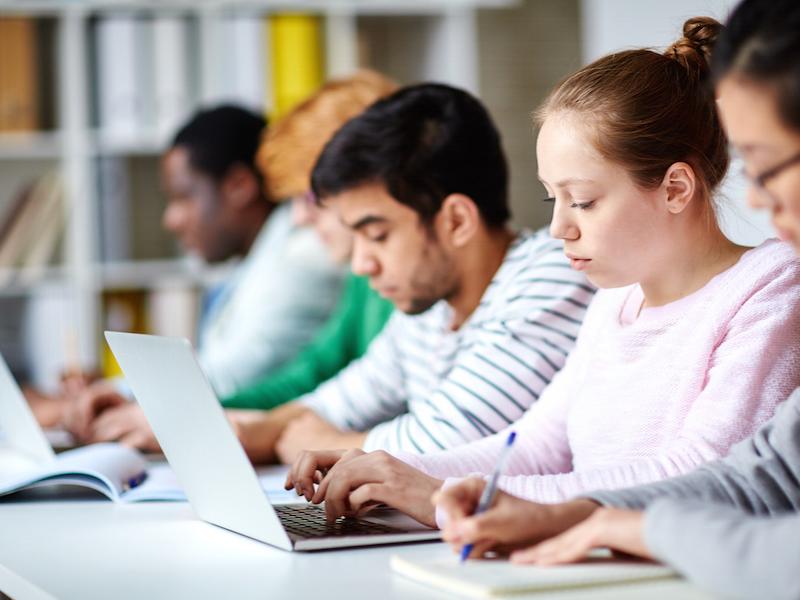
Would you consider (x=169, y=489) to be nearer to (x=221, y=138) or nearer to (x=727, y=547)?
(x=727, y=547)

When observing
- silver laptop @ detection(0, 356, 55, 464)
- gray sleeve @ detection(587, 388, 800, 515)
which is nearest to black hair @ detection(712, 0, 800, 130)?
gray sleeve @ detection(587, 388, 800, 515)

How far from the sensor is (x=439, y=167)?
168 cm

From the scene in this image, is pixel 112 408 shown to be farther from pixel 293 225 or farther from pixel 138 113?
pixel 138 113

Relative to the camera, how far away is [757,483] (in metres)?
0.96

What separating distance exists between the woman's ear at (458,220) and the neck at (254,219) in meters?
1.51

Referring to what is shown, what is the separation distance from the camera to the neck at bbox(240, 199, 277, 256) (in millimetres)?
3119

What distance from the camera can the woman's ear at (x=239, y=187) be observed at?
308 centimetres

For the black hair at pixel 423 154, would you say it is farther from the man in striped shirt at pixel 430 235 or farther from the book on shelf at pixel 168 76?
the book on shelf at pixel 168 76

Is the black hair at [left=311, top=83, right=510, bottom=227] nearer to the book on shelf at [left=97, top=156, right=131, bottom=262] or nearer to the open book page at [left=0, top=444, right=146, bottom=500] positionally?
the open book page at [left=0, top=444, right=146, bottom=500]

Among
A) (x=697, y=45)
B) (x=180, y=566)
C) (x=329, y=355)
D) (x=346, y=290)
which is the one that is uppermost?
(x=697, y=45)

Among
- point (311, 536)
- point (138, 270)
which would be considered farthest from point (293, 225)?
point (311, 536)

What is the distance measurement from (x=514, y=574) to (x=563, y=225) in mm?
470

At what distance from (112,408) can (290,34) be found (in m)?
1.65

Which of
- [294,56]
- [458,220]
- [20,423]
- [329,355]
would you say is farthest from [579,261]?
[294,56]
